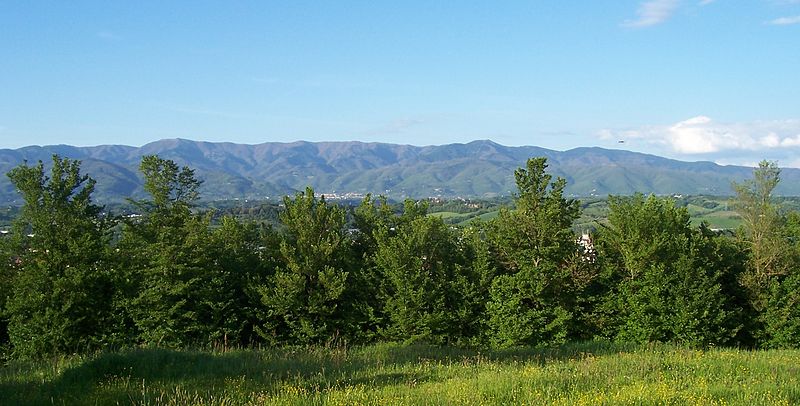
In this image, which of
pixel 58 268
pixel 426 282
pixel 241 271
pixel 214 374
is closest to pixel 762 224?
pixel 426 282

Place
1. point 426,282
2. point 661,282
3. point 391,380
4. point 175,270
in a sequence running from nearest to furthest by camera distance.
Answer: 1. point 391,380
2. point 175,270
3. point 661,282
4. point 426,282

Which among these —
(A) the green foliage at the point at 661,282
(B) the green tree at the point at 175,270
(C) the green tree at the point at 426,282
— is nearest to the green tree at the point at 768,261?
(A) the green foliage at the point at 661,282

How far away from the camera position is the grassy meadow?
1039 cm

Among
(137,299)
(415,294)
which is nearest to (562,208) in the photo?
(415,294)

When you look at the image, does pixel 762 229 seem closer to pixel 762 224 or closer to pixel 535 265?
pixel 762 224

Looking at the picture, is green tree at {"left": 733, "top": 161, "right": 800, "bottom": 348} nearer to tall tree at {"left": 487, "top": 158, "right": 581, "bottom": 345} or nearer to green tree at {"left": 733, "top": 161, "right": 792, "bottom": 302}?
green tree at {"left": 733, "top": 161, "right": 792, "bottom": 302}

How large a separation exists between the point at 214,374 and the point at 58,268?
2409cm

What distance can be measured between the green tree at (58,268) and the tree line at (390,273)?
0.32ft

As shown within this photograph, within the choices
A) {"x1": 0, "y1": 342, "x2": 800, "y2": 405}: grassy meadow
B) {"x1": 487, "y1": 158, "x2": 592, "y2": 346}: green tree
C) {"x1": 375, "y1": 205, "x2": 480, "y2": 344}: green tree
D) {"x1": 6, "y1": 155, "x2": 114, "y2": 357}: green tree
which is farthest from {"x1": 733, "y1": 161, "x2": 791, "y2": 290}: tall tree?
{"x1": 6, "y1": 155, "x2": 114, "y2": 357}: green tree

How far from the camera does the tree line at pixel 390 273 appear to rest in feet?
108

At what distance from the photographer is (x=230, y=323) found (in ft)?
112

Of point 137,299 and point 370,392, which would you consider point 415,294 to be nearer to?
point 137,299

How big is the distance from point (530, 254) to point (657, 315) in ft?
26.7

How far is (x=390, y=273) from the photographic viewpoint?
36.6 meters
